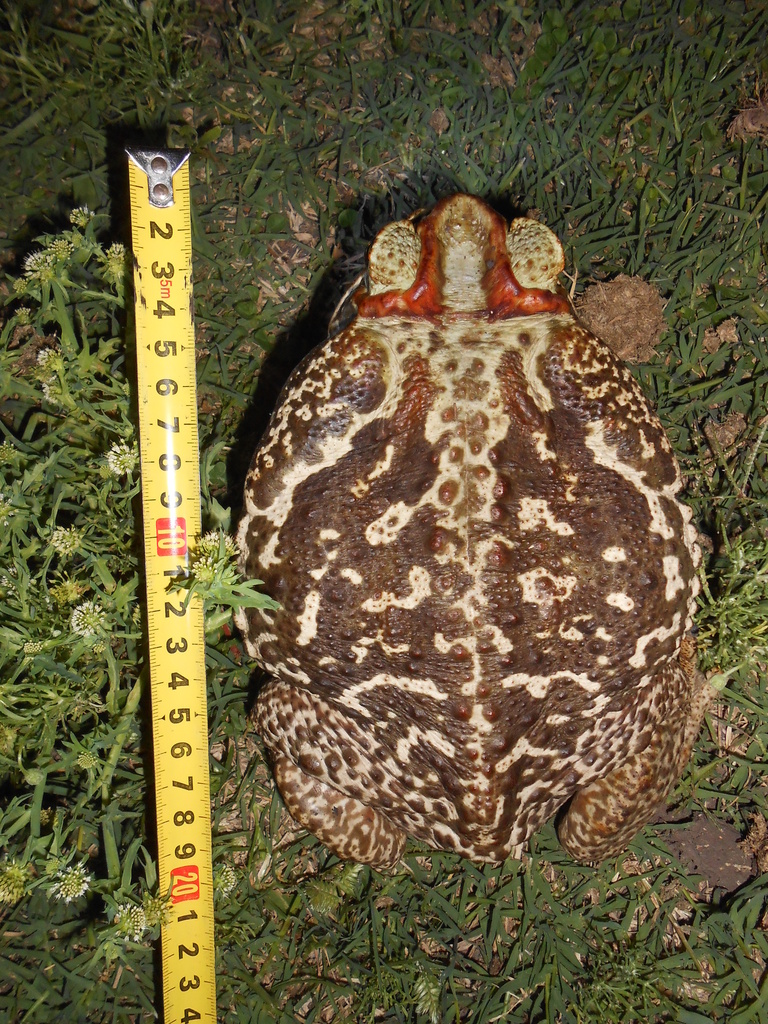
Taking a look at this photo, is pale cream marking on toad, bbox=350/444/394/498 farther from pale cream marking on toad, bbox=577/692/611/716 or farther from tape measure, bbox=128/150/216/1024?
pale cream marking on toad, bbox=577/692/611/716

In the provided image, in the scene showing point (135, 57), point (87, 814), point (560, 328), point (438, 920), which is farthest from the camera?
point (135, 57)

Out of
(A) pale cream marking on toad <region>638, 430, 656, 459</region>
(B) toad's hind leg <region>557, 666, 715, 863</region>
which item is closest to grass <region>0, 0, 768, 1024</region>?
(B) toad's hind leg <region>557, 666, 715, 863</region>

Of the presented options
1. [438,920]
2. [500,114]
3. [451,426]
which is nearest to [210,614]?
[451,426]

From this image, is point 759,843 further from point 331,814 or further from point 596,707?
point 331,814

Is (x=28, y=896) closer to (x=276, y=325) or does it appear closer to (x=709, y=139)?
(x=276, y=325)

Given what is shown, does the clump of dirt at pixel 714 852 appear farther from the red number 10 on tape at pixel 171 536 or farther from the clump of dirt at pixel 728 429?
the red number 10 on tape at pixel 171 536

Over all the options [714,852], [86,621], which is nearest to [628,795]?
[714,852]

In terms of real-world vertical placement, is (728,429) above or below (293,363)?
below
